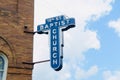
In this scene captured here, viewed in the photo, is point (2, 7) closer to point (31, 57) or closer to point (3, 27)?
point (3, 27)

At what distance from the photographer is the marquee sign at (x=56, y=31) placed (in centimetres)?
1920

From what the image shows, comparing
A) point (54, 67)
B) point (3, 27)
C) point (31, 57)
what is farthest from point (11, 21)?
point (54, 67)

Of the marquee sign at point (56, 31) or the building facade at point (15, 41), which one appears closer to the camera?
the marquee sign at point (56, 31)

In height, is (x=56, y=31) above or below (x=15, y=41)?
above

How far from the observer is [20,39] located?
2041 centimetres

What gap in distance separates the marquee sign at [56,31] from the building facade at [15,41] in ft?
3.01

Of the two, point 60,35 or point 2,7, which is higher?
point 2,7

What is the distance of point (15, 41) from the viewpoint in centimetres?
2025

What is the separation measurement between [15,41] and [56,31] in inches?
81.4

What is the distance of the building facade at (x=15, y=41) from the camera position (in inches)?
784

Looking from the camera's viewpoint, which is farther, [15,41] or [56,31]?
[15,41]

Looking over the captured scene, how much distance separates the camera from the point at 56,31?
19750mm

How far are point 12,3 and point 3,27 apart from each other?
4.55 feet

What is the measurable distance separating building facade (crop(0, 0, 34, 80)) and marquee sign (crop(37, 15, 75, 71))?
3.01ft
